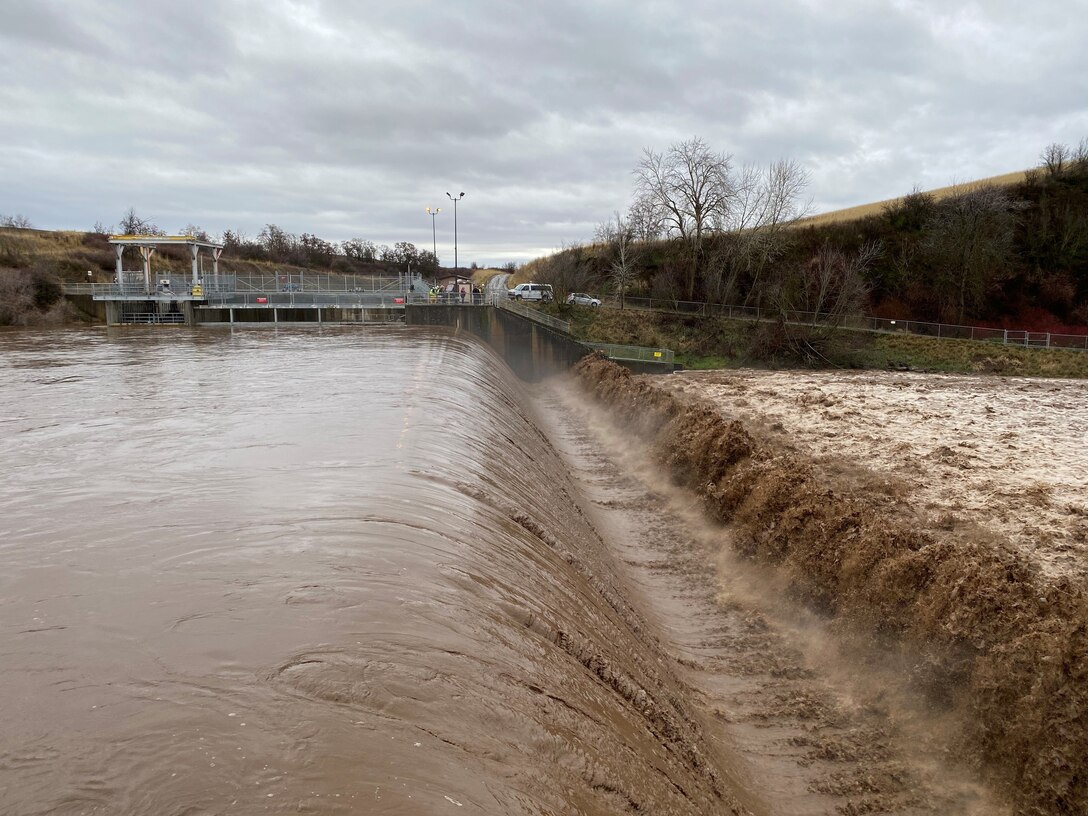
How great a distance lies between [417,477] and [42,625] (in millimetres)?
3915

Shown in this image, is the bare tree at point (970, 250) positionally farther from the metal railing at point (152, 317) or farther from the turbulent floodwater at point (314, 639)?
the metal railing at point (152, 317)

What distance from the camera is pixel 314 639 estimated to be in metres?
4.61

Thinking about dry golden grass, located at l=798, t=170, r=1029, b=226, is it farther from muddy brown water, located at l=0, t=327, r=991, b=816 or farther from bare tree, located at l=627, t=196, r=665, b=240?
muddy brown water, located at l=0, t=327, r=991, b=816

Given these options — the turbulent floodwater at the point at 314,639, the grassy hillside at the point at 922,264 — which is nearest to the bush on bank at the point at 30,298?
the grassy hillside at the point at 922,264

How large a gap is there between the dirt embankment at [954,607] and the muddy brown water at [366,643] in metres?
0.81

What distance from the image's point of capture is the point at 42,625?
4773 millimetres

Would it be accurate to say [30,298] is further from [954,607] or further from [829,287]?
[829,287]

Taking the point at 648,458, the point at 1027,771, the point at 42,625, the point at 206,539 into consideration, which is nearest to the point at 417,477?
the point at 206,539

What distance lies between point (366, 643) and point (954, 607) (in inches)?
259

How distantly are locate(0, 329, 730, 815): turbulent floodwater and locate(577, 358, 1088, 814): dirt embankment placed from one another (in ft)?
9.29

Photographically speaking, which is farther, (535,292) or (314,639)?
(535,292)

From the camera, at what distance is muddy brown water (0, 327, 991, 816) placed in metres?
3.55

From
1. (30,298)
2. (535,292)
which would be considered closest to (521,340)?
(535,292)

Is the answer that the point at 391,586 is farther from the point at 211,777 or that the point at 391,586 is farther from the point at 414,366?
the point at 414,366
